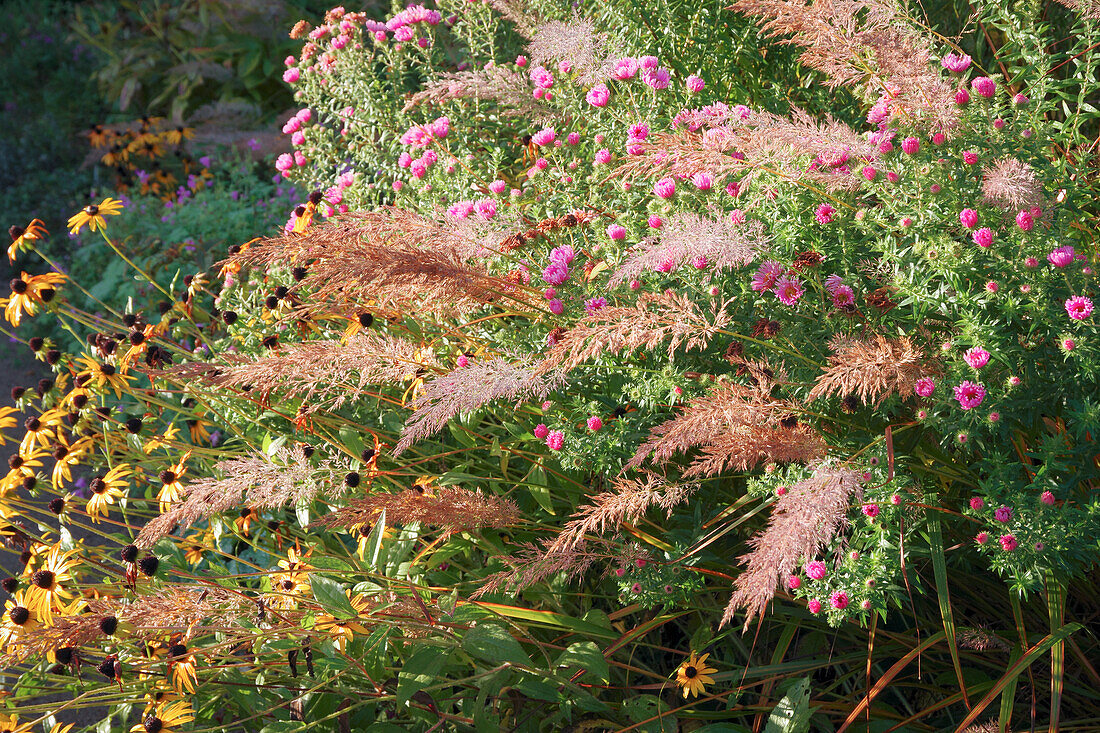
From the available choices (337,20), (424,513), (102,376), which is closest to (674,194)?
(424,513)

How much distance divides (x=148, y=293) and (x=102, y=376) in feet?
7.10

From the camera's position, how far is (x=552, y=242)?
2086mm

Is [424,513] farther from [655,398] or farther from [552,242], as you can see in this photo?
[552,242]

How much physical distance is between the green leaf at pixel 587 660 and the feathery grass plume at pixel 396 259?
2.44ft

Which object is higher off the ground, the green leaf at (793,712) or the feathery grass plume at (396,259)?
the feathery grass plume at (396,259)

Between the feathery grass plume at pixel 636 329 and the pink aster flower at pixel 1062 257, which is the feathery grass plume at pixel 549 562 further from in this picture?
the pink aster flower at pixel 1062 257

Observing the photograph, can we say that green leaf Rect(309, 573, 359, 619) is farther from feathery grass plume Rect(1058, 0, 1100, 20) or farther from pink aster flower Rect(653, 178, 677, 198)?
feathery grass plume Rect(1058, 0, 1100, 20)

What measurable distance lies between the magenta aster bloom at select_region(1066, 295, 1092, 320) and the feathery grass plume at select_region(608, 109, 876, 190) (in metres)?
0.40

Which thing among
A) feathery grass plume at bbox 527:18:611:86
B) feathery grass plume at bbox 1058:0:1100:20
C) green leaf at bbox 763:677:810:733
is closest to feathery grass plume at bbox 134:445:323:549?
green leaf at bbox 763:677:810:733

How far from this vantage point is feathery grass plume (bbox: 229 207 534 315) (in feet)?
4.93

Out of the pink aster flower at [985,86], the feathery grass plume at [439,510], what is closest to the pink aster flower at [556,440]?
the feathery grass plume at [439,510]

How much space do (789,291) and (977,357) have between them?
0.35 meters

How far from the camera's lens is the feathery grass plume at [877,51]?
56.1 inches

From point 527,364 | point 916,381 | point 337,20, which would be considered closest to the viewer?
point 916,381
